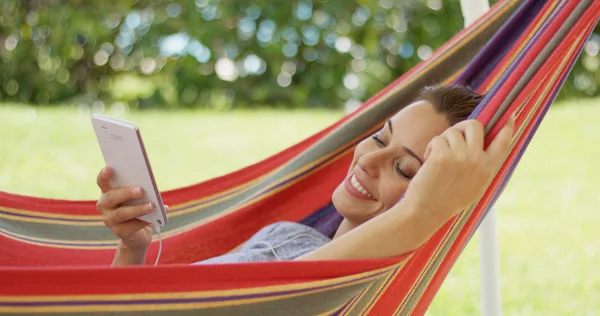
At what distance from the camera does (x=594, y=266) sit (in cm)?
368

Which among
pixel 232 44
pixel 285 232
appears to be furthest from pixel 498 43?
pixel 232 44

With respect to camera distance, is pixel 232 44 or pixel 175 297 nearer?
pixel 175 297

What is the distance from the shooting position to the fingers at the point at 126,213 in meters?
1.83

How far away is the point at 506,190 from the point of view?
4.84 metres

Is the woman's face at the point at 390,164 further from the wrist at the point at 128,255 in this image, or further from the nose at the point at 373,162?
the wrist at the point at 128,255

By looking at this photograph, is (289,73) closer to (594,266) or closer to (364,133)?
(594,266)

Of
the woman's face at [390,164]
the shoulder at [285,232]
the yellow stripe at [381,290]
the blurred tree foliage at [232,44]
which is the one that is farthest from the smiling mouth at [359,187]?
the blurred tree foliage at [232,44]

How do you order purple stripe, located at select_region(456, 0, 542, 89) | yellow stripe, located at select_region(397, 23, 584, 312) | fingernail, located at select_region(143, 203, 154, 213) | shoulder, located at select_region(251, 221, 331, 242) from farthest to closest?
purple stripe, located at select_region(456, 0, 542, 89) → shoulder, located at select_region(251, 221, 331, 242) → fingernail, located at select_region(143, 203, 154, 213) → yellow stripe, located at select_region(397, 23, 584, 312)

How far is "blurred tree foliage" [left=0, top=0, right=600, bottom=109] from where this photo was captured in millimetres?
6305

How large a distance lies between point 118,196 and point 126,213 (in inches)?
1.6

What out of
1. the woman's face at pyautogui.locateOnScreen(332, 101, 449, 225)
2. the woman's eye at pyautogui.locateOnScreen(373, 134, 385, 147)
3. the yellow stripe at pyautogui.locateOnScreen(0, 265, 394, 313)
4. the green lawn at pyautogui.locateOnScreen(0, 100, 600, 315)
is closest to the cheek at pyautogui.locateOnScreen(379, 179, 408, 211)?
the woman's face at pyautogui.locateOnScreen(332, 101, 449, 225)

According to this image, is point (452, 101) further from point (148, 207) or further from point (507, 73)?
point (148, 207)

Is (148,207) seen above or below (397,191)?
below

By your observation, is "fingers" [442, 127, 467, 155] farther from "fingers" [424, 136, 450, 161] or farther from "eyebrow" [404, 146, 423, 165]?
"eyebrow" [404, 146, 423, 165]
